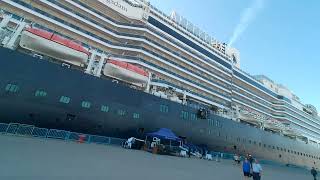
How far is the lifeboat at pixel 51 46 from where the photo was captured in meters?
16.9

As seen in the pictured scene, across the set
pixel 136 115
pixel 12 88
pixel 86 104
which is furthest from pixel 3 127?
pixel 136 115

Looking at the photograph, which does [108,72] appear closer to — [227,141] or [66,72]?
[66,72]

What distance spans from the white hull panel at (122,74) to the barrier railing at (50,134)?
586 cm

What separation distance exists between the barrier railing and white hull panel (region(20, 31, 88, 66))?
5.97m

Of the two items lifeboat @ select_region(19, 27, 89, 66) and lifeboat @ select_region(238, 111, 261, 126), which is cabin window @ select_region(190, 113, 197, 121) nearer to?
lifeboat @ select_region(238, 111, 261, 126)

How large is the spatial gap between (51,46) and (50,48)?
0.18 m

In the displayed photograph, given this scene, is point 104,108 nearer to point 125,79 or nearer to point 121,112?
point 121,112

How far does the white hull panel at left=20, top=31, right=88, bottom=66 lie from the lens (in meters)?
16.9

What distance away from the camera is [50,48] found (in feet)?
57.1

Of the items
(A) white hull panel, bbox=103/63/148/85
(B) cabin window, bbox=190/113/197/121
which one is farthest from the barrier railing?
(B) cabin window, bbox=190/113/197/121

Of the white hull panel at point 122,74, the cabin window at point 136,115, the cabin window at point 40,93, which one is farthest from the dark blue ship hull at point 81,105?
the white hull panel at point 122,74

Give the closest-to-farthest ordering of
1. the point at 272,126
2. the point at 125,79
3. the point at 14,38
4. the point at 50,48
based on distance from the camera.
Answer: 1. the point at 14,38
2. the point at 50,48
3. the point at 125,79
4. the point at 272,126

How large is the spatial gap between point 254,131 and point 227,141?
9.04m

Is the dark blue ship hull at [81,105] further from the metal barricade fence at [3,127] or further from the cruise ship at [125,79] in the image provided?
the metal barricade fence at [3,127]
